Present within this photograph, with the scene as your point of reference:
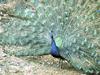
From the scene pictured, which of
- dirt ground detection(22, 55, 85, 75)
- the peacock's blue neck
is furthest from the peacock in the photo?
dirt ground detection(22, 55, 85, 75)

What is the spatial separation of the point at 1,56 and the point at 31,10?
28.8 inches

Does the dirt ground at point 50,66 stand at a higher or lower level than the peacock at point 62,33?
lower

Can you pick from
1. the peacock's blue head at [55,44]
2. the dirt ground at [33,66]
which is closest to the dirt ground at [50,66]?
the dirt ground at [33,66]

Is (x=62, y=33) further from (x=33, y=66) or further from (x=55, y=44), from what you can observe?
(x=33, y=66)

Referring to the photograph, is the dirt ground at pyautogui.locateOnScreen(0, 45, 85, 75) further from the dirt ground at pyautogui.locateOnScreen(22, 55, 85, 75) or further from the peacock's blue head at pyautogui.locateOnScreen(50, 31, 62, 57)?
the peacock's blue head at pyautogui.locateOnScreen(50, 31, 62, 57)

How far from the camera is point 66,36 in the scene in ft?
13.4

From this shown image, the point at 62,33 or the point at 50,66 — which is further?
the point at 50,66

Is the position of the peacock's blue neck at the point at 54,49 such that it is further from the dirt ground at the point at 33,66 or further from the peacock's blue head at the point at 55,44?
the dirt ground at the point at 33,66

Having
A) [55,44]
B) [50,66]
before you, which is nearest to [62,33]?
[55,44]

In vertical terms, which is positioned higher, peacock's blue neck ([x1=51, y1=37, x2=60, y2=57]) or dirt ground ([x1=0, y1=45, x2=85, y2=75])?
peacock's blue neck ([x1=51, y1=37, x2=60, y2=57])

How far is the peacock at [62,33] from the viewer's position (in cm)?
404

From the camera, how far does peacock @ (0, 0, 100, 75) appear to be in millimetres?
4039

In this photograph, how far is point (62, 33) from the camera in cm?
409

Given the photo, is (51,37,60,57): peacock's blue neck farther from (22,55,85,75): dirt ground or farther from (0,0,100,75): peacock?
(22,55,85,75): dirt ground
